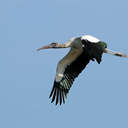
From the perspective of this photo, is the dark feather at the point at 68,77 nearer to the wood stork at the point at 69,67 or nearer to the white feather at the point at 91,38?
the wood stork at the point at 69,67

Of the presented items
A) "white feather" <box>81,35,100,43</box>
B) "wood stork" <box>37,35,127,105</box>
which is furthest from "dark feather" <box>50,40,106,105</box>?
"white feather" <box>81,35,100,43</box>

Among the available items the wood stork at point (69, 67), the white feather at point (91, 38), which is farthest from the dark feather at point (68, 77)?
the white feather at point (91, 38)

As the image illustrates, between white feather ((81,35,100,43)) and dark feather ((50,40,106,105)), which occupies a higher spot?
white feather ((81,35,100,43))

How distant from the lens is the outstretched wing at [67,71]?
29312 mm

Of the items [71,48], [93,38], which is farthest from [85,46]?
[71,48]

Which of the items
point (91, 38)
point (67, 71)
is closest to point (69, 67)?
point (67, 71)

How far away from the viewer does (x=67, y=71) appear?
29594 mm

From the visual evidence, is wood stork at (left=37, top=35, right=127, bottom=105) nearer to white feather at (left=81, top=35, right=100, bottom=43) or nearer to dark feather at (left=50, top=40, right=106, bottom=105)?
dark feather at (left=50, top=40, right=106, bottom=105)

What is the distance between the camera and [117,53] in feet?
96.8

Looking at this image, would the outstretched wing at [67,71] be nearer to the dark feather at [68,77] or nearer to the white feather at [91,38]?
the dark feather at [68,77]

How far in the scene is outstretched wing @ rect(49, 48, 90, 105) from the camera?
29.3 meters

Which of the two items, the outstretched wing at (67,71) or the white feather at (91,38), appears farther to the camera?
the outstretched wing at (67,71)

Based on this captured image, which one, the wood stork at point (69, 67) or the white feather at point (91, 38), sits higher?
the white feather at point (91, 38)

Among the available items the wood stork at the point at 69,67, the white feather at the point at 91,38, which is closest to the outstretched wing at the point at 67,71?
the wood stork at the point at 69,67
